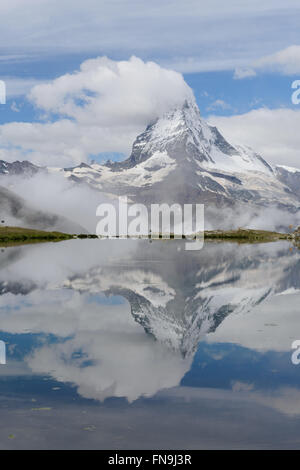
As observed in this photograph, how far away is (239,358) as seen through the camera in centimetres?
4041

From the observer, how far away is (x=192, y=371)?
120ft

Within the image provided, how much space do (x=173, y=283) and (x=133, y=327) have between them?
1566 inches

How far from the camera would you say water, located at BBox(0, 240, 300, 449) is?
86.4ft

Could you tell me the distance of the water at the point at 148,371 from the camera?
26.3 m

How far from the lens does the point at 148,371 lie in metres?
36.7

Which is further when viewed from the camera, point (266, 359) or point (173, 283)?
point (173, 283)

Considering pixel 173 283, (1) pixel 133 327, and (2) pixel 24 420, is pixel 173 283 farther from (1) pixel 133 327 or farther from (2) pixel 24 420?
(2) pixel 24 420

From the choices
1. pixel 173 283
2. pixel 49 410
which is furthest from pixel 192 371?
pixel 173 283

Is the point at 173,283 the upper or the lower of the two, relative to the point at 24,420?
Answer: upper
